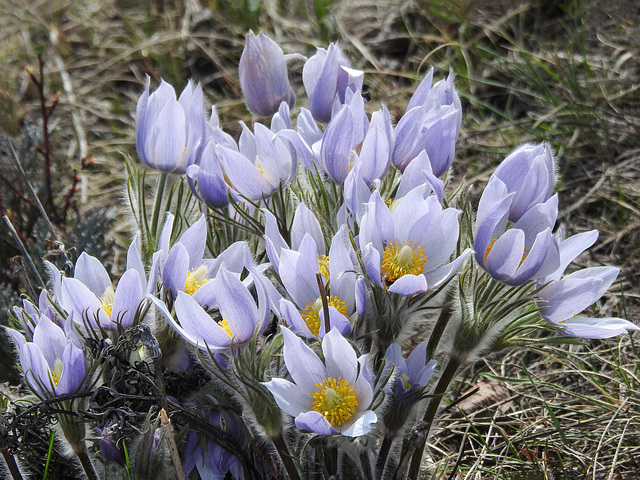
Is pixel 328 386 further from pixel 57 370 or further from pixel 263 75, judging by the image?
pixel 263 75

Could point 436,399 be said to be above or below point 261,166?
below

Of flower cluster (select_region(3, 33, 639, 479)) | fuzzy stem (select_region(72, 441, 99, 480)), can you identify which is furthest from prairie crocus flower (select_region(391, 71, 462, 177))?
fuzzy stem (select_region(72, 441, 99, 480))

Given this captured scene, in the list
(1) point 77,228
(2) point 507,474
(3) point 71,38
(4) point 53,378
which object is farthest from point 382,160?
(3) point 71,38

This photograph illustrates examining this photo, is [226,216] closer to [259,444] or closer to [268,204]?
[268,204]

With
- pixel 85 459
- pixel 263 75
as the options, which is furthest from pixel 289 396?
pixel 263 75

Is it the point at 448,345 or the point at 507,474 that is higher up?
the point at 448,345

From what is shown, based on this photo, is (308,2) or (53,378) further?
(308,2)

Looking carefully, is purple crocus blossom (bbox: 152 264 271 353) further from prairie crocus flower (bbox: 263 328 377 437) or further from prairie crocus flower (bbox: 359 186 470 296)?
prairie crocus flower (bbox: 359 186 470 296)

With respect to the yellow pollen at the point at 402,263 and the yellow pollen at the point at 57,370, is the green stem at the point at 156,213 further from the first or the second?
the yellow pollen at the point at 402,263
